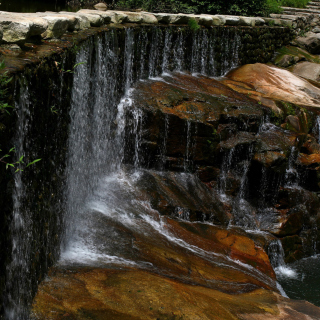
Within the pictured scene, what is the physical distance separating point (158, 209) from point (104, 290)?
2.84m

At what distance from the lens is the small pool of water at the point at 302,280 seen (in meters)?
6.82

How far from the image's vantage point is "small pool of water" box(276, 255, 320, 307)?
22.4ft

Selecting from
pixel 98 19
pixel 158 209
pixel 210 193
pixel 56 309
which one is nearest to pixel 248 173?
pixel 210 193

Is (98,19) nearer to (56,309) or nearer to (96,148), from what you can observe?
(96,148)

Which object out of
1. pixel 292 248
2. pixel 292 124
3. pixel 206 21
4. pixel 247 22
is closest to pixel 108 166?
pixel 292 248

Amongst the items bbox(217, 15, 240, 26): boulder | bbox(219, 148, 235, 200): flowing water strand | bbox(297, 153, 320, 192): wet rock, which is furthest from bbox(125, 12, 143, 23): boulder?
bbox(297, 153, 320, 192): wet rock

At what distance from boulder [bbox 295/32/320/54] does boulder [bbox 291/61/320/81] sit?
176cm

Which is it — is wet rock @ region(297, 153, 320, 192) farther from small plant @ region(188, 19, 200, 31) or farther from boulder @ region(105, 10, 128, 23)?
boulder @ region(105, 10, 128, 23)

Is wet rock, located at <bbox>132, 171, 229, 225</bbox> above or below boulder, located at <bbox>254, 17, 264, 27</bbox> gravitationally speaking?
below

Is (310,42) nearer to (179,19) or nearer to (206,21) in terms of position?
(206,21)

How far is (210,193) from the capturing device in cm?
792

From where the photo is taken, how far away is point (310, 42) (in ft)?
48.2

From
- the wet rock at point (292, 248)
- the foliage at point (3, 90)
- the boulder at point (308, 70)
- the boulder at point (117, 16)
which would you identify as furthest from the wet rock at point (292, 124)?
the foliage at point (3, 90)

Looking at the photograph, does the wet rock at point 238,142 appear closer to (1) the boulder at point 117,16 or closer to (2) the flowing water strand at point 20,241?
(1) the boulder at point 117,16
